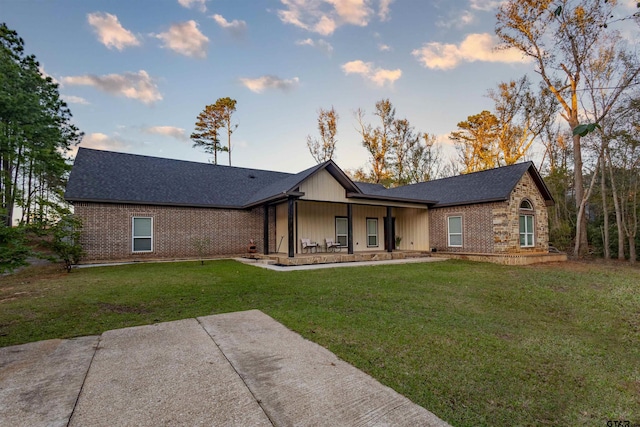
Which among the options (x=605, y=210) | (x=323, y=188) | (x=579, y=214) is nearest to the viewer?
(x=323, y=188)

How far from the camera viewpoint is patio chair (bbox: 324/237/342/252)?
15.3 m

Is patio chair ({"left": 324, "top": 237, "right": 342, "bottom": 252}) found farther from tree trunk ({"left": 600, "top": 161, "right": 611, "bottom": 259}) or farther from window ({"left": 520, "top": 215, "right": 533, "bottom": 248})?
tree trunk ({"left": 600, "top": 161, "right": 611, "bottom": 259})

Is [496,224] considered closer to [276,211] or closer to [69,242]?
[276,211]

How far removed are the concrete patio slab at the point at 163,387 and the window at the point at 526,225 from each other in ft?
48.6

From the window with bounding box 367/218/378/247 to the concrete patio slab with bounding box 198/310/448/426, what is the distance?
1346 cm

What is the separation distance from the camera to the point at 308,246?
14.6 m

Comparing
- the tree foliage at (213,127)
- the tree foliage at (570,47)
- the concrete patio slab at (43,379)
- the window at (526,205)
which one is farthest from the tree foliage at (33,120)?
the tree foliage at (570,47)

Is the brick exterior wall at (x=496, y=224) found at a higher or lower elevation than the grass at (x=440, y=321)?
higher

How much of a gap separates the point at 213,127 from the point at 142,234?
1904 centimetres

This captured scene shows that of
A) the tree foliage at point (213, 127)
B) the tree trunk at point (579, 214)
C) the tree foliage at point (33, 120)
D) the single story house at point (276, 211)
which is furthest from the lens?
the tree foliage at point (213, 127)

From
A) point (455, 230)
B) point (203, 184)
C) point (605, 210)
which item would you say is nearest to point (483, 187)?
point (455, 230)

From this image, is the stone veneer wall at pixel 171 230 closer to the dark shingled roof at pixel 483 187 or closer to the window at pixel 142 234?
the window at pixel 142 234

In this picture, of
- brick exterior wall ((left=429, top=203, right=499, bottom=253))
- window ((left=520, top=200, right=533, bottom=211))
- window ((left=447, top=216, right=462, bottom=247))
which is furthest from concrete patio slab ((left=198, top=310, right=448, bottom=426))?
window ((left=520, top=200, right=533, bottom=211))

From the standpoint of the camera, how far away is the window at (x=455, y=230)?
15.0 meters
